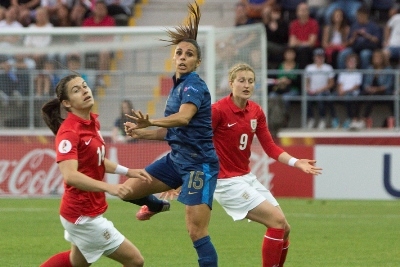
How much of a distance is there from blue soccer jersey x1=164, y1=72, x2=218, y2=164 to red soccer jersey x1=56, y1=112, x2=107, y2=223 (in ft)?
2.94

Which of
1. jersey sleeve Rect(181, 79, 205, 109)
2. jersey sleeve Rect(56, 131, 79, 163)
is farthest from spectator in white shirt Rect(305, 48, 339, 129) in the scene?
jersey sleeve Rect(56, 131, 79, 163)

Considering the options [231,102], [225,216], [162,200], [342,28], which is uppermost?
[342,28]

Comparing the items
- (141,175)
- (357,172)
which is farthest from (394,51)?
(141,175)

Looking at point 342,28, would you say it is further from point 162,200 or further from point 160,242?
point 162,200

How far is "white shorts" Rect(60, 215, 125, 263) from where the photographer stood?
7105mm

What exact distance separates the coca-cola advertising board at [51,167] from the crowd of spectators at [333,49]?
2.20m

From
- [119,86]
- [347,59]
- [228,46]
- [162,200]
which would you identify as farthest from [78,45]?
[162,200]

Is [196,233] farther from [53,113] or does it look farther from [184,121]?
[53,113]

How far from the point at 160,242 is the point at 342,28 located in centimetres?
1052

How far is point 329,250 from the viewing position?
431 inches

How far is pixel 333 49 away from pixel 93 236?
14092 mm

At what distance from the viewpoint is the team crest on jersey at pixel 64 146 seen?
6.93 meters

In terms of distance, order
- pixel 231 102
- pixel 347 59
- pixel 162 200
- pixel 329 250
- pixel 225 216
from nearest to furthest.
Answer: pixel 162 200 < pixel 231 102 < pixel 329 250 < pixel 225 216 < pixel 347 59

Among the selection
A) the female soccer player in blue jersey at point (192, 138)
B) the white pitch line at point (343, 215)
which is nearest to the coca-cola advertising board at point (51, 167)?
the white pitch line at point (343, 215)
